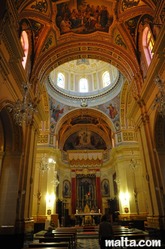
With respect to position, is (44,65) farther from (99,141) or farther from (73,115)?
(99,141)

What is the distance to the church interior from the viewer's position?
711 cm

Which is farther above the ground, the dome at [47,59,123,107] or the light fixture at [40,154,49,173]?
the dome at [47,59,123,107]

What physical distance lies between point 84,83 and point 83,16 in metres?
11.8

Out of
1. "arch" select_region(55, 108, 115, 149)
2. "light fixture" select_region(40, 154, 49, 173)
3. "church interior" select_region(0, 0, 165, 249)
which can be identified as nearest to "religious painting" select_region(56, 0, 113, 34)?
"church interior" select_region(0, 0, 165, 249)

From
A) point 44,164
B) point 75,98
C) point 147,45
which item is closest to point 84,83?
point 75,98

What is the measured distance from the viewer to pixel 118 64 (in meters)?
11.6

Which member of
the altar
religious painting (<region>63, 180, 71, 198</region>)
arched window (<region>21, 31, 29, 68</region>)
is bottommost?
the altar

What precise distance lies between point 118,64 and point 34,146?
6747 mm

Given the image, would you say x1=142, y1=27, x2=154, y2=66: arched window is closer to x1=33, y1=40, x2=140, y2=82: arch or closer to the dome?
x1=33, y1=40, x2=140, y2=82: arch

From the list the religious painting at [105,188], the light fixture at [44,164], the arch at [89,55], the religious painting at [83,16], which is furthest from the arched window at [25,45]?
the religious painting at [105,188]

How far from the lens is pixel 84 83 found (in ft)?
70.6

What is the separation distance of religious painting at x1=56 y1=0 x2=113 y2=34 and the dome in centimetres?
793

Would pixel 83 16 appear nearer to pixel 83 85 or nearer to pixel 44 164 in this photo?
pixel 44 164

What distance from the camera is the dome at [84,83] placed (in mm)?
18852
